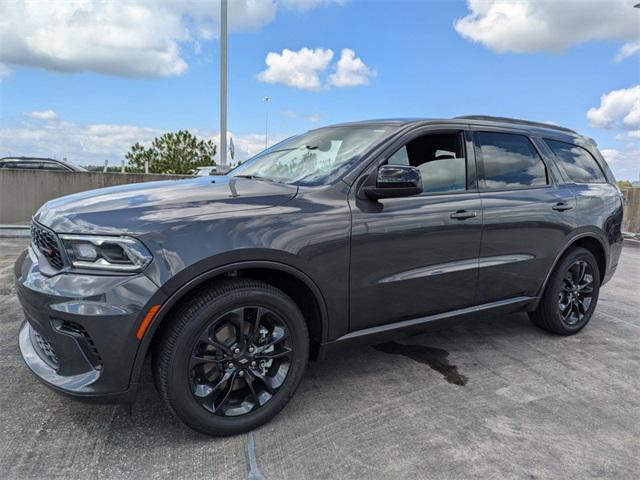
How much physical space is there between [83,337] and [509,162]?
320 centimetres

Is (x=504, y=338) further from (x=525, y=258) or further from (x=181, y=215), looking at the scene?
(x=181, y=215)

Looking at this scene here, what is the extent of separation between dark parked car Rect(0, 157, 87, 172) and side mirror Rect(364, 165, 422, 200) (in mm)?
13863

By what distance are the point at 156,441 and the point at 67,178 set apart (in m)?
10.6

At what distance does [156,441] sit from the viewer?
7.97ft

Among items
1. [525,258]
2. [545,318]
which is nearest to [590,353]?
[545,318]

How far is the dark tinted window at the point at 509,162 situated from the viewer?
11.5ft

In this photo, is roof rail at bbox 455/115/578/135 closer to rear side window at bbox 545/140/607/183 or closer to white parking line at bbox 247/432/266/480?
rear side window at bbox 545/140/607/183

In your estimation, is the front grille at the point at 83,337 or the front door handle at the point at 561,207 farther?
the front door handle at the point at 561,207

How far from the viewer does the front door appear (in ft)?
9.13

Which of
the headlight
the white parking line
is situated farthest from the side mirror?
the white parking line

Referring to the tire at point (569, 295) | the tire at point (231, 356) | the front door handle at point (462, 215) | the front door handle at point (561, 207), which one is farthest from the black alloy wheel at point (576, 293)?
the tire at point (231, 356)

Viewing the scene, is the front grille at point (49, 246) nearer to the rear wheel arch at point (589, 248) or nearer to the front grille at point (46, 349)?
the front grille at point (46, 349)

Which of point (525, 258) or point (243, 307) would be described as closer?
point (243, 307)

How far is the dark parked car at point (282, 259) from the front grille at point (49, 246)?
0.04 ft
